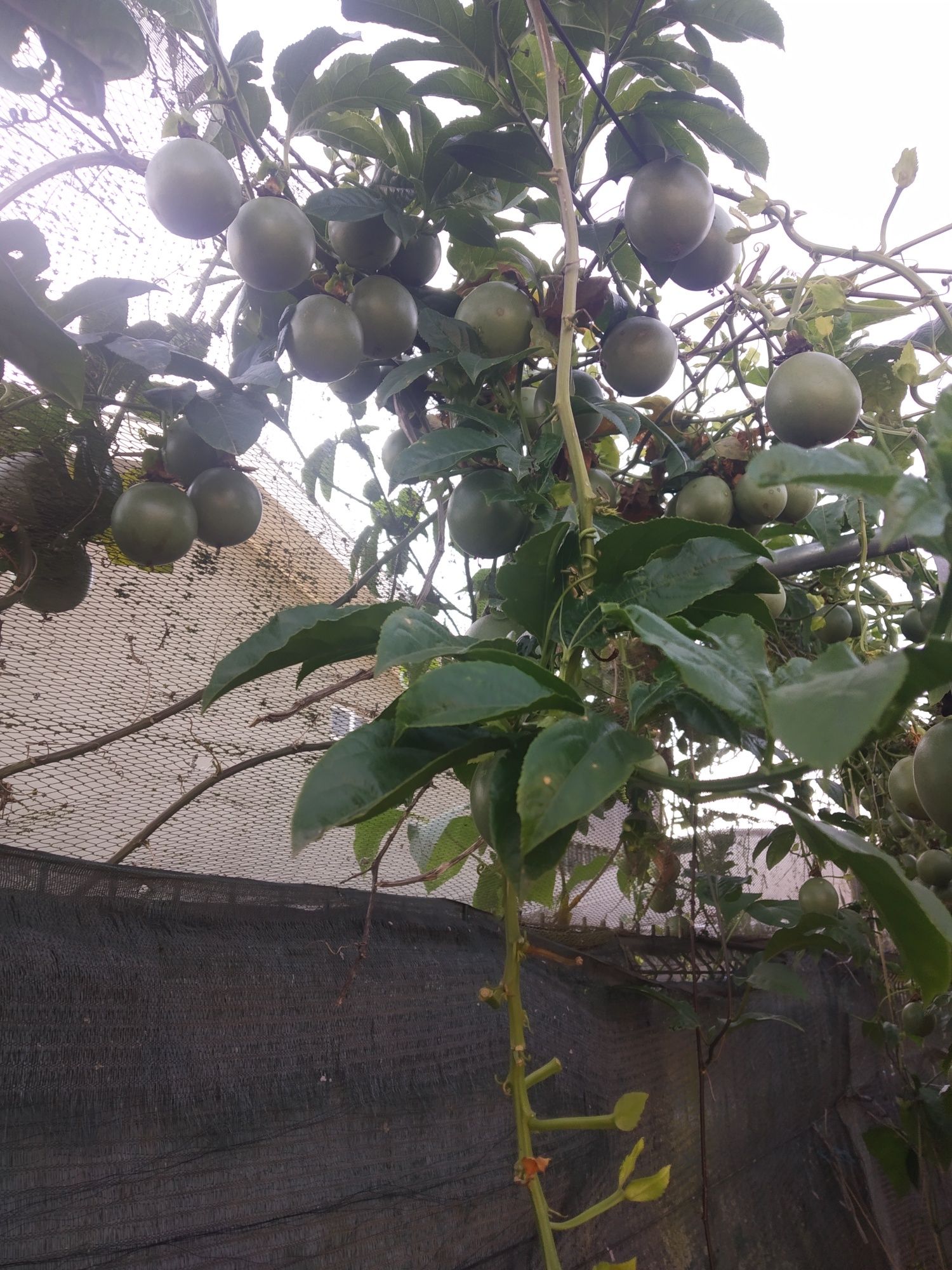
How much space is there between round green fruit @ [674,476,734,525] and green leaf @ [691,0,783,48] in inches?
15.9

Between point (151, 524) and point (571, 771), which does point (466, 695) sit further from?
point (151, 524)

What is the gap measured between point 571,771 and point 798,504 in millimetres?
687

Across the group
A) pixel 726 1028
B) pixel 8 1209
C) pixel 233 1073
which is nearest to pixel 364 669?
pixel 233 1073

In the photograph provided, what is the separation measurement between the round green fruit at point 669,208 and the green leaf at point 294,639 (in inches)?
20.1

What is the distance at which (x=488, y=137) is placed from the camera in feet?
2.59

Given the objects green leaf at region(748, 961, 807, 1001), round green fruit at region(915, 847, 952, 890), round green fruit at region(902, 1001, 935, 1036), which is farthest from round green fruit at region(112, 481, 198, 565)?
round green fruit at region(902, 1001, 935, 1036)

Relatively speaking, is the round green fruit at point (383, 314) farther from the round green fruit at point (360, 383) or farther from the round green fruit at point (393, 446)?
the round green fruit at point (393, 446)

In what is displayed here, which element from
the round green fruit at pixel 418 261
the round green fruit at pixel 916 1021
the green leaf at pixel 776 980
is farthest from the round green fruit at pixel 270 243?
the round green fruit at pixel 916 1021

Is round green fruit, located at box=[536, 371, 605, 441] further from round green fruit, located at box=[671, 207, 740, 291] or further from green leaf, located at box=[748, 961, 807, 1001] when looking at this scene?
green leaf, located at box=[748, 961, 807, 1001]

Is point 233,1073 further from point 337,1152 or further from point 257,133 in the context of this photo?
point 257,133

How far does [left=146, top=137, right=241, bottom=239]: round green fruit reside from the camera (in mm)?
675

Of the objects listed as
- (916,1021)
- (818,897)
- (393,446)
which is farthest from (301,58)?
(916,1021)

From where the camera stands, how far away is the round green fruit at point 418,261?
846 millimetres

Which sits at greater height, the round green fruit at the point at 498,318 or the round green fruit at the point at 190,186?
the round green fruit at the point at 190,186
